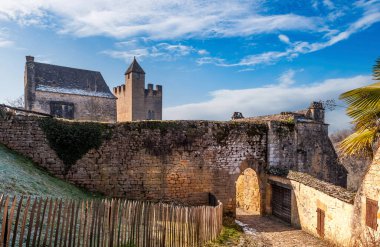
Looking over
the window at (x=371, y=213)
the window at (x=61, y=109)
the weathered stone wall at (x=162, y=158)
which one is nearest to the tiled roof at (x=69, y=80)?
the window at (x=61, y=109)

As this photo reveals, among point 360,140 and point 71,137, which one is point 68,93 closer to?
point 71,137

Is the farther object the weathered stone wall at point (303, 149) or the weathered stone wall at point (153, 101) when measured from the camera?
the weathered stone wall at point (153, 101)

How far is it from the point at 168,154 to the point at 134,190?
2.38 meters

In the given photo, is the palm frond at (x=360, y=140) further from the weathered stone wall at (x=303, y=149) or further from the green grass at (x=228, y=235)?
the weathered stone wall at (x=303, y=149)

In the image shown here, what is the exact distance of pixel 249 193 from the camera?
19203mm

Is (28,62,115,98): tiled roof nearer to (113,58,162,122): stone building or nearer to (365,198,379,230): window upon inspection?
(113,58,162,122): stone building

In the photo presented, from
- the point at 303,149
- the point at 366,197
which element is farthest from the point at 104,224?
the point at 303,149

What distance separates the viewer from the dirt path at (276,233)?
12062 millimetres

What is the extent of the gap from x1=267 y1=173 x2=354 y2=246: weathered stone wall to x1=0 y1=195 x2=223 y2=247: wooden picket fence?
16.1 feet

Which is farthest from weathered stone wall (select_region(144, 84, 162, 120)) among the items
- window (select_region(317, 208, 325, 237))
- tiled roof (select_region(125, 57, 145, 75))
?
window (select_region(317, 208, 325, 237))

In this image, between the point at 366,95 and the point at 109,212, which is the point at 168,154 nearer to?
the point at 109,212

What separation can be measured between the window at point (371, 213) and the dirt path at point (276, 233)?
2943 mm

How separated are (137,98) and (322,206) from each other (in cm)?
3642

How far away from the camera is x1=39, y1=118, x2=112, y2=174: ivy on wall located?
13742mm
